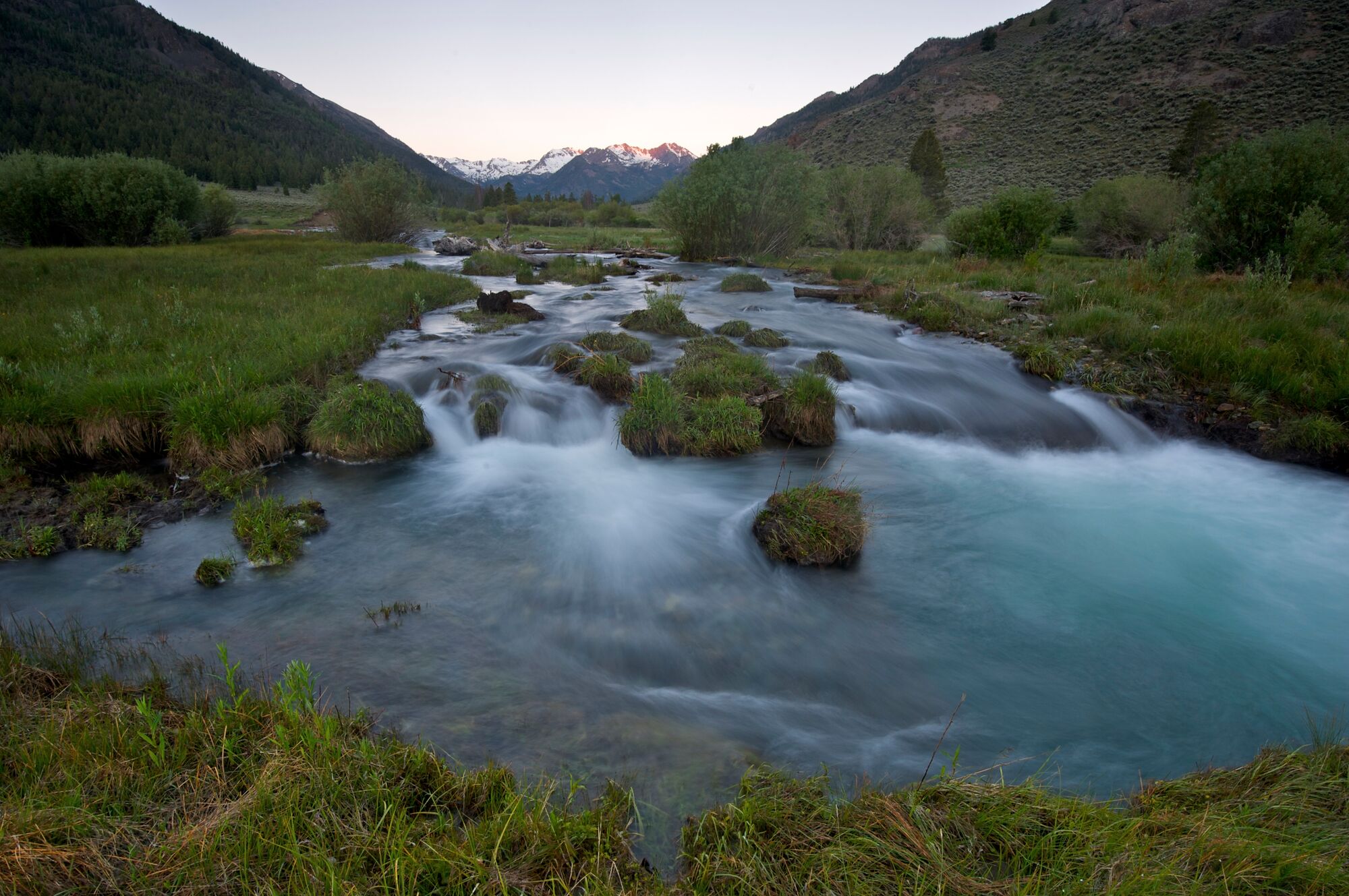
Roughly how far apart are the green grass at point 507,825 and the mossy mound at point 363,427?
5.07 m

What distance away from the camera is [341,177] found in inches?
1293

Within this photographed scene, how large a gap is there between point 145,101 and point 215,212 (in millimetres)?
125588

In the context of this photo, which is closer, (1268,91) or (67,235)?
(67,235)

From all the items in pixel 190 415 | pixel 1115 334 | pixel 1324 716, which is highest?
pixel 1115 334

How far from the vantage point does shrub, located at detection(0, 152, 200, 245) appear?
24.0m

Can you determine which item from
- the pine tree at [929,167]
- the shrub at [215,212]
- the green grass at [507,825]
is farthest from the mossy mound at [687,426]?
the pine tree at [929,167]

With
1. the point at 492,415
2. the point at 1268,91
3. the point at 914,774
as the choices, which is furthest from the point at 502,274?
the point at 1268,91

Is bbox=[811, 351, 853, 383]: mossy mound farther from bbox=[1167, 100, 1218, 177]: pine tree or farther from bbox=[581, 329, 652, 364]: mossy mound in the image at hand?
bbox=[1167, 100, 1218, 177]: pine tree

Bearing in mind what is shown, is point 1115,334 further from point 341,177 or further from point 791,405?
point 341,177

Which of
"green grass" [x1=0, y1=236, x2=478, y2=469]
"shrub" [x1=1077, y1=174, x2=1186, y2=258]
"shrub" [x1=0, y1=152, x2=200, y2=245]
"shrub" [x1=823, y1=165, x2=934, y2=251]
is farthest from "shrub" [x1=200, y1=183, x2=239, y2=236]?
"shrub" [x1=1077, y1=174, x2=1186, y2=258]

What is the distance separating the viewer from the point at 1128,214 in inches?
1154

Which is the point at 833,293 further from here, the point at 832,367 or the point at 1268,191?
the point at 1268,191

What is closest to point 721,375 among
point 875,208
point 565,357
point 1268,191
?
point 565,357

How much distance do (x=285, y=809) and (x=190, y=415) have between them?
6705 millimetres
